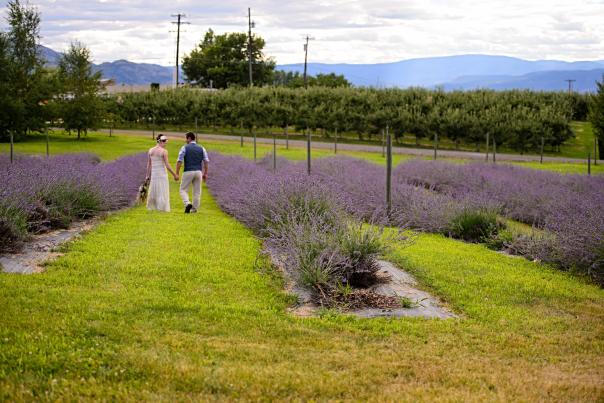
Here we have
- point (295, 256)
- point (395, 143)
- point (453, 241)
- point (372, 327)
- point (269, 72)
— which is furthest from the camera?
point (269, 72)

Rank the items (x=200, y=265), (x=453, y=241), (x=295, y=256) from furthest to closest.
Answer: (x=453, y=241)
(x=200, y=265)
(x=295, y=256)

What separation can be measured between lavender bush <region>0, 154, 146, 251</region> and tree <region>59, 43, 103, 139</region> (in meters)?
29.5

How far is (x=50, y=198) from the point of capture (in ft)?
46.0

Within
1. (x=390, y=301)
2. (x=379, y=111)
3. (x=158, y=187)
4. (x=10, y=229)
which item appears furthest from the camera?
(x=379, y=111)

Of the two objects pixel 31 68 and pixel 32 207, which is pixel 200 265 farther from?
pixel 31 68

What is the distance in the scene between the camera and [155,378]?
19.2ft

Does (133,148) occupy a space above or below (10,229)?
above

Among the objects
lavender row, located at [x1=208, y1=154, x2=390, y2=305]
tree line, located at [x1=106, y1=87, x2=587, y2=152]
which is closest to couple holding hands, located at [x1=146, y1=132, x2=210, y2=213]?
lavender row, located at [x1=208, y1=154, x2=390, y2=305]

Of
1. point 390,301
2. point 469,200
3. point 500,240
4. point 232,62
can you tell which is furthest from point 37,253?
Result: point 232,62

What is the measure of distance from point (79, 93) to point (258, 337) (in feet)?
144

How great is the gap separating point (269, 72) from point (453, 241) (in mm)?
80474

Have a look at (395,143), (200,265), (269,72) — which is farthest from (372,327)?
(269,72)

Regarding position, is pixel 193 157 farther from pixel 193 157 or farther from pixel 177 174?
pixel 177 174

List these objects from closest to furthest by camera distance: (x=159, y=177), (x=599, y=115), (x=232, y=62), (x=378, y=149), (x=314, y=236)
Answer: (x=314, y=236), (x=159, y=177), (x=599, y=115), (x=378, y=149), (x=232, y=62)
